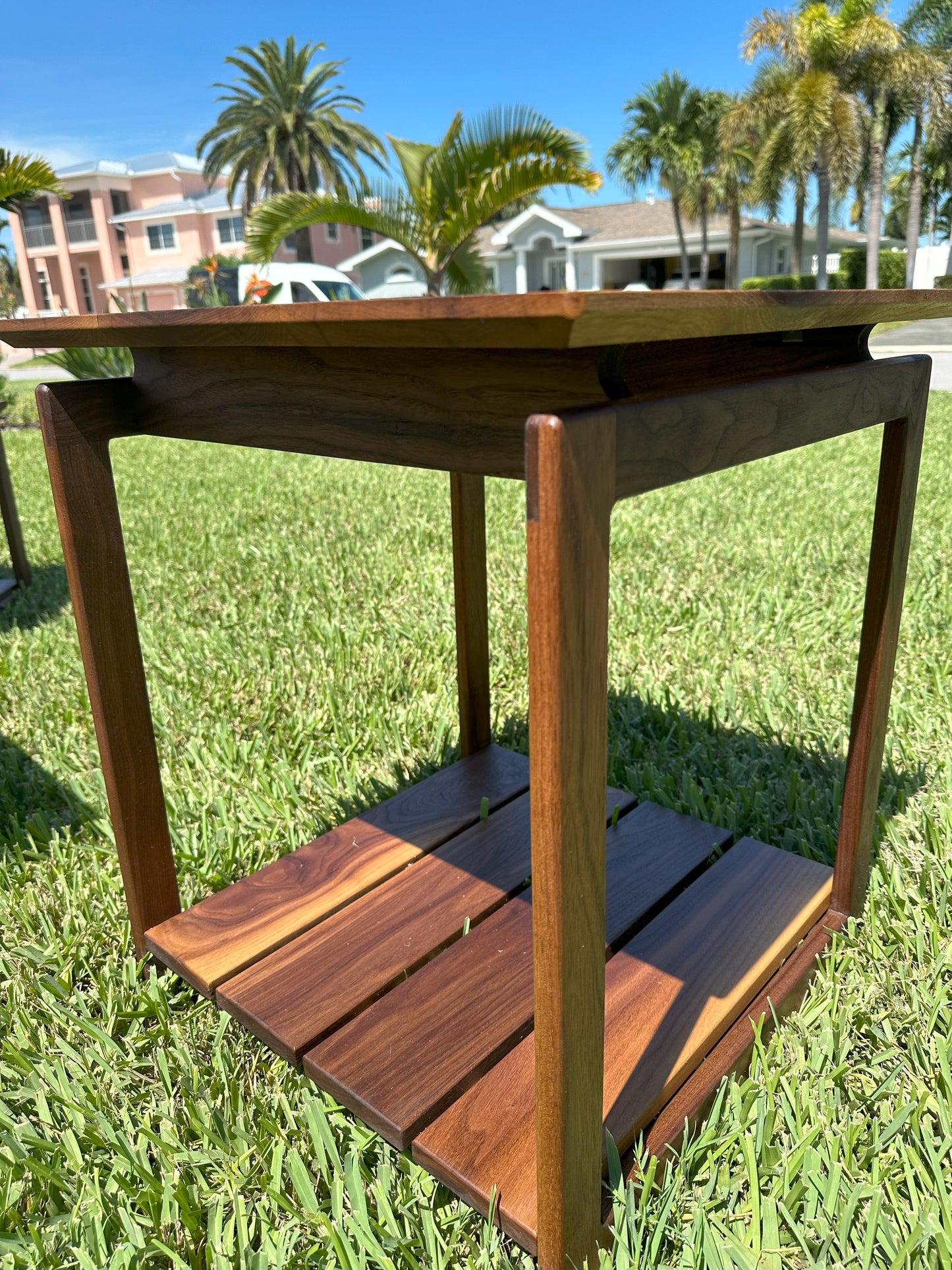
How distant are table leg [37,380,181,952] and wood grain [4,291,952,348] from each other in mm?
219

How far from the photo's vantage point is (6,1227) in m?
1.12

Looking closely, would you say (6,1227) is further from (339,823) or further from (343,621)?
(343,621)

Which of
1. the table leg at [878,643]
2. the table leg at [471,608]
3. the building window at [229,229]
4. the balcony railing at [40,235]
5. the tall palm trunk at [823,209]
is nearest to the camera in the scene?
the table leg at [878,643]

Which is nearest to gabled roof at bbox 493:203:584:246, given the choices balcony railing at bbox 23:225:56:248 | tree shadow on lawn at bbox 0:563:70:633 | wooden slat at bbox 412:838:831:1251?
balcony railing at bbox 23:225:56:248

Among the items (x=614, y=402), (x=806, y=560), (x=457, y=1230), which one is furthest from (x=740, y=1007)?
(x=806, y=560)

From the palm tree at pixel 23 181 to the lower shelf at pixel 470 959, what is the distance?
4069 mm

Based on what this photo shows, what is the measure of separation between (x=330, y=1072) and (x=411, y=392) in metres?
0.95

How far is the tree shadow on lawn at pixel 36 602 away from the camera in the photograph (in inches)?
134

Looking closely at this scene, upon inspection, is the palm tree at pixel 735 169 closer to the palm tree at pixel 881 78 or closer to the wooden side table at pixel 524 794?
the palm tree at pixel 881 78

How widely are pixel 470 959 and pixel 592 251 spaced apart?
3140 cm

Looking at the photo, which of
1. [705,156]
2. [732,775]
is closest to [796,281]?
[705,156]

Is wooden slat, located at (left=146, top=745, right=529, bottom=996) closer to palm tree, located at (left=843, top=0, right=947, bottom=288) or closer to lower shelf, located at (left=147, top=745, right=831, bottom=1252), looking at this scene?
lower shelf, located at (left=147, top=745, right=831, bottom=1252)

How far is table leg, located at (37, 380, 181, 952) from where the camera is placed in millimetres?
1306

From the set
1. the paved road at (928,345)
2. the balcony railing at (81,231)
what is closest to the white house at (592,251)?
the paved road at (928,345)
